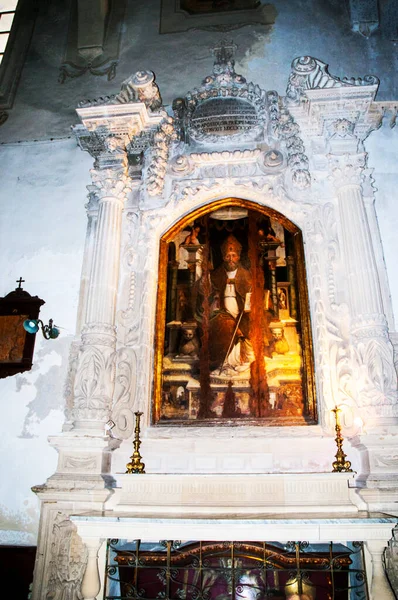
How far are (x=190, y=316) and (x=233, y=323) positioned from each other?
513 mm

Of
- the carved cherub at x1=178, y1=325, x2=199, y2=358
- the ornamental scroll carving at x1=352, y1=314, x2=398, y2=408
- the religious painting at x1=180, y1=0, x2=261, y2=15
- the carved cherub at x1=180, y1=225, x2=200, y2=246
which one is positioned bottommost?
the ornamental scroll carving at x1=352, y1=314, x2=398, y2=408

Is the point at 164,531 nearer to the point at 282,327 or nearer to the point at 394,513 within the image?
the point at 394,513

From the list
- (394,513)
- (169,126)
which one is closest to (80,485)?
(394,513)

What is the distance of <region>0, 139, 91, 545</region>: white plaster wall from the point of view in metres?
5.19

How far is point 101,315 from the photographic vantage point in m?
5.45

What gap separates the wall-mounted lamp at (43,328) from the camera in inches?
215

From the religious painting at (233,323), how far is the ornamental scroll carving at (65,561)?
1361 mm

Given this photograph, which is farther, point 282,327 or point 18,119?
point 18,119

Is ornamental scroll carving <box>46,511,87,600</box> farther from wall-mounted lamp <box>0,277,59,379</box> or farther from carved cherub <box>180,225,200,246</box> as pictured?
carved cherub <box>180,225,200,246</box>

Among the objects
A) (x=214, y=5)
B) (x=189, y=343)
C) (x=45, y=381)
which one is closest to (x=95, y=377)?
(x=45, y=381)

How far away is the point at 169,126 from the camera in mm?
6480

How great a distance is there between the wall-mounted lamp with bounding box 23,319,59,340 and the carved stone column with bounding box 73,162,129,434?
43 cm

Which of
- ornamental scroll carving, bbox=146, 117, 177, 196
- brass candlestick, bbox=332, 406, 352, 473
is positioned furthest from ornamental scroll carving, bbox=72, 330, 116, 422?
brass candlestick, bbox=332, 406, 352, 473

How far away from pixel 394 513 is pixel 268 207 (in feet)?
12.1
